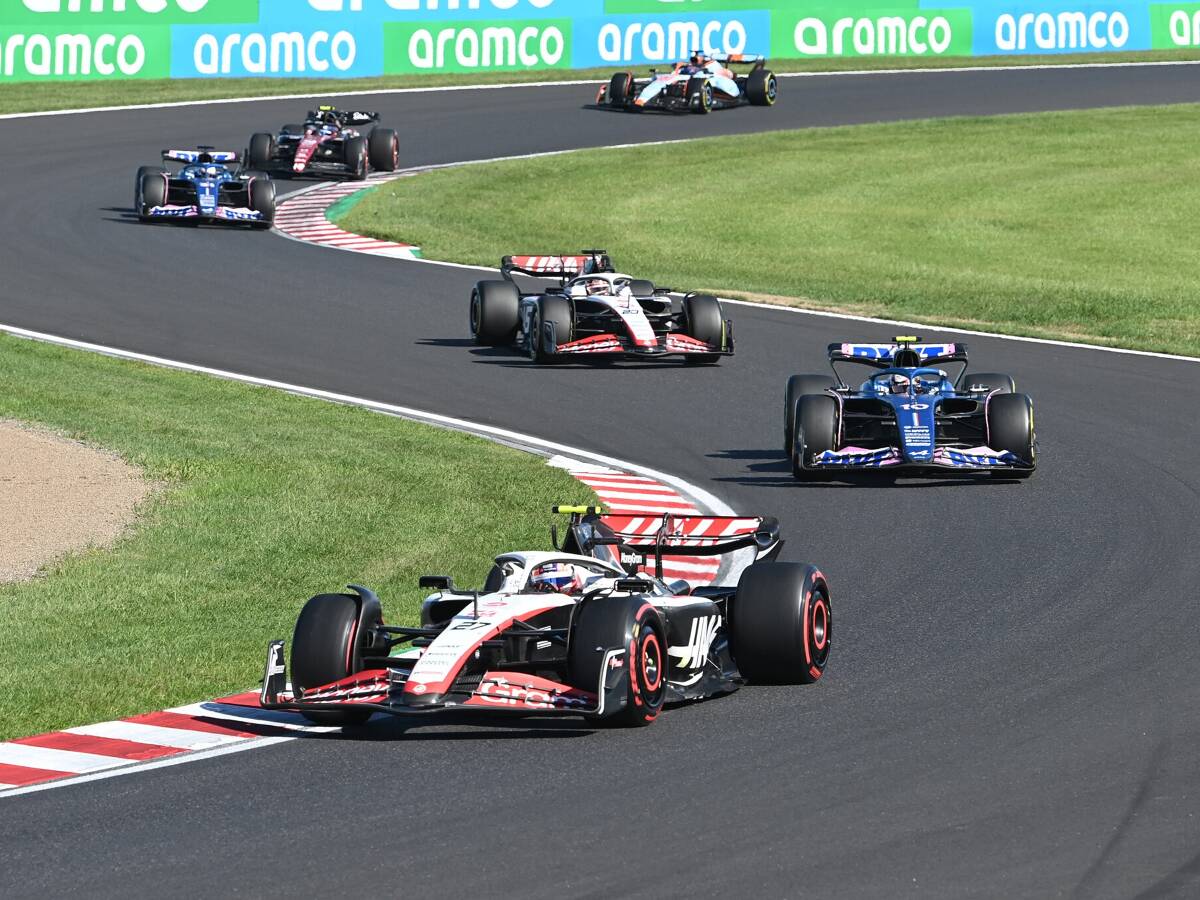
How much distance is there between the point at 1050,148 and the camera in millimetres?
44875

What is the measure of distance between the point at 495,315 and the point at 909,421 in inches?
342

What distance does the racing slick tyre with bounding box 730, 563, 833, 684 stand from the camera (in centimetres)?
1109

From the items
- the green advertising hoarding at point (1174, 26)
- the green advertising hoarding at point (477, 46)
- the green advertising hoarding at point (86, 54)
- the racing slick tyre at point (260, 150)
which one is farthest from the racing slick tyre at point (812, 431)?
the green advertising hoarding at point (1174, 26)

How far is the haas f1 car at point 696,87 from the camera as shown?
47.8m

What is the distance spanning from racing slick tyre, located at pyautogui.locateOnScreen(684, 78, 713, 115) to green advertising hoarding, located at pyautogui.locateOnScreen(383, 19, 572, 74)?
356 cm

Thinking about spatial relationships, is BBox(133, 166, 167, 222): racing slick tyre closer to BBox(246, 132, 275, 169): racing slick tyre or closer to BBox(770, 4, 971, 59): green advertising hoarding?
BBox(246, 132, 275, 169): racing slick tyre

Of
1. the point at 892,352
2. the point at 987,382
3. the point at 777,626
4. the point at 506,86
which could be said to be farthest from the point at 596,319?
the point at 506,86

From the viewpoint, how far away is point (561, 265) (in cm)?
2514

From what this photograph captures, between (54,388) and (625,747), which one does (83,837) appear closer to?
(625,747)

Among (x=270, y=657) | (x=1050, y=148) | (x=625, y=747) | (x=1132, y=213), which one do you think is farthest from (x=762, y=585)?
(x=1050, y=148)

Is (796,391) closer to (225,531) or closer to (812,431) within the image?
(812,431)

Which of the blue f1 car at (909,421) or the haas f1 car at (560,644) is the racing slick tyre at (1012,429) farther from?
the haas f1 car at (560,644)

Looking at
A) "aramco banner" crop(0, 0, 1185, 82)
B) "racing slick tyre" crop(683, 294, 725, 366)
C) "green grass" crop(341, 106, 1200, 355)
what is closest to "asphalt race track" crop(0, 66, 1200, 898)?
"racing slick tyre" crop(683, 294, 725, 366)

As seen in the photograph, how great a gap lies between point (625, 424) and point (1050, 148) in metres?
26.5
